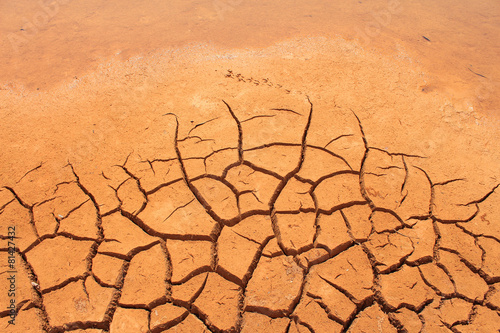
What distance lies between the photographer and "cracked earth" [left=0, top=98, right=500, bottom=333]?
203cm

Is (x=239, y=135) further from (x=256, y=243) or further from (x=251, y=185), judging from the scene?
(x=256, y=243)

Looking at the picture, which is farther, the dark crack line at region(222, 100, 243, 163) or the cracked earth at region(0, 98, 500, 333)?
the dark crack line at region(222, 100, 243, 163)

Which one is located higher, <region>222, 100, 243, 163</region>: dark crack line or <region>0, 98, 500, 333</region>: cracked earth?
<region>222, 100, 243, 163</region>: dark crack line

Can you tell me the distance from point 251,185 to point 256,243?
21.7 inches

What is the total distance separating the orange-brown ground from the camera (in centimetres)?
207

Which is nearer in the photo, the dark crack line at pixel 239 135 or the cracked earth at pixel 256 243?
the cracked earth at pixel 256 243

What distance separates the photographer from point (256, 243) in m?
→ 2.34

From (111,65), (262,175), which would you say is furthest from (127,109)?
(262,175)

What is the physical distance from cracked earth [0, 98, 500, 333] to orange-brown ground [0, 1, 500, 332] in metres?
0.01

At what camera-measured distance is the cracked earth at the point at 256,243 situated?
2025 millimetres

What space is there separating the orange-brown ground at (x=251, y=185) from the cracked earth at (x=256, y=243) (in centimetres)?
1

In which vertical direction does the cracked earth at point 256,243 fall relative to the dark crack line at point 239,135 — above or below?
below

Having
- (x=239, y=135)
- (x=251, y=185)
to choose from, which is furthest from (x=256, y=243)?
(x=239, y=135)

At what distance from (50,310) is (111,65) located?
3.16 metres
